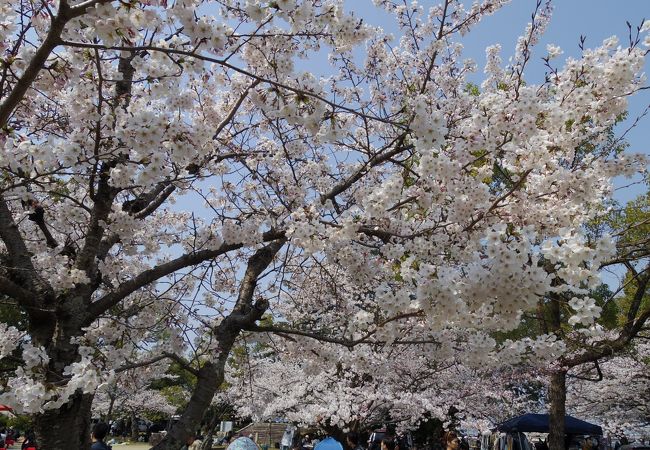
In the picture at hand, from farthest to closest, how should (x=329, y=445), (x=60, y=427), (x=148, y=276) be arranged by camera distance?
(x=329, y=445)
(x=148, y=276)
(x=60, y=427)

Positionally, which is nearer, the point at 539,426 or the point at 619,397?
the point at 539,426

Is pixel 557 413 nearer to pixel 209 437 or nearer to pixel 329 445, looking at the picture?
pixel 329 445

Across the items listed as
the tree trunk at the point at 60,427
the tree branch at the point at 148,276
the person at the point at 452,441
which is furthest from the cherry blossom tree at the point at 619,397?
the tree trunk at the point at 60,427

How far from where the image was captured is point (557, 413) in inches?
355

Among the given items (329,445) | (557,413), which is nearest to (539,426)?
(557,413)

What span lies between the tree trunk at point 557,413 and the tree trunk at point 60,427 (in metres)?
8.06

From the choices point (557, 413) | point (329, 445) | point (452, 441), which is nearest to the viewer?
point (329, 445)

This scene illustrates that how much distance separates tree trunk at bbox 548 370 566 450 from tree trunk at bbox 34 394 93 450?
8.06 m

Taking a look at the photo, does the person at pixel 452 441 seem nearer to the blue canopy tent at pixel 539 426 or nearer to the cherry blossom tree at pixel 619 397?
the blue canopy tent at pixel 539 426

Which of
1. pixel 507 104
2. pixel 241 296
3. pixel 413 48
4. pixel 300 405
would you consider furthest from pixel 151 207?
pixel 300 405

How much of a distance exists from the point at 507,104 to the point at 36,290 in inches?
148

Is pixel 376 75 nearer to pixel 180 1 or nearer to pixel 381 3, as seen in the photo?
pixel 381 3

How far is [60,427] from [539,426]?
10505mm

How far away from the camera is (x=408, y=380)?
519 inches
